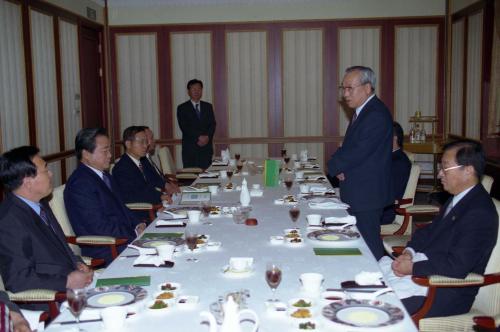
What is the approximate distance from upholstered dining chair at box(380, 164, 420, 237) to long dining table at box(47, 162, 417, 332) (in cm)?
105

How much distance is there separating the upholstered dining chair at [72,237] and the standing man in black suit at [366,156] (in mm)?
1612

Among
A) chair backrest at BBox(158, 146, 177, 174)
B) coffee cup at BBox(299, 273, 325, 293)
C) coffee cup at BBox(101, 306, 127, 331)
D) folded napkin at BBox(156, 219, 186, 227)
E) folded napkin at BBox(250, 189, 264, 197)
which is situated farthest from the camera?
chair backrest at BBox(158, 146, 177, 174)

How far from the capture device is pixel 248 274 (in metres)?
2.38

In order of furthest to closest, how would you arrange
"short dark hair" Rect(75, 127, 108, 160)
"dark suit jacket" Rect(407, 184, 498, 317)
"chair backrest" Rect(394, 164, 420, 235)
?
"chair backrest" Rect(394, 164, 420, 235) → "short dark hair" Rect(75, 127, 108, 160) → "dark suit jacket" Rect(407, 184, 498, 317)

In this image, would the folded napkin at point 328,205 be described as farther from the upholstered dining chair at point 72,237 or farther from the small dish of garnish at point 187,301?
the small dish of garnish at point 187,301

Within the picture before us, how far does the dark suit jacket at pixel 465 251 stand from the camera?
265cm

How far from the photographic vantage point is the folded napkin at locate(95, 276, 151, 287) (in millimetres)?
2314

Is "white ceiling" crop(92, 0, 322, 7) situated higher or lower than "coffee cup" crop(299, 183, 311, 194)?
higher

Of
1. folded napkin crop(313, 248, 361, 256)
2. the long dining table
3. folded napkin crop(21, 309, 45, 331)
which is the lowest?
folded napkin crop(21, 309, 45, 331)

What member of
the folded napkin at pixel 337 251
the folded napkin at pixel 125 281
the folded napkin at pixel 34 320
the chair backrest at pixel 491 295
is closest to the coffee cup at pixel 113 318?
the folded napkin at pixel 125 281

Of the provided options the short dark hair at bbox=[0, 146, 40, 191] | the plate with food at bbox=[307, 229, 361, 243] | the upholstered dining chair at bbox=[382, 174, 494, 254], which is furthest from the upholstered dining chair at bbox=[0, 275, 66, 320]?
the upholstered dining chair at bbox=[382, 174, 494, 254]

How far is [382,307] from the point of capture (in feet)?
6.46

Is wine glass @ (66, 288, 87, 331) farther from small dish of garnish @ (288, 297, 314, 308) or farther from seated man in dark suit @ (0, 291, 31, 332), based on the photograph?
small dish of garnish @ (288, 297, 314, 308)

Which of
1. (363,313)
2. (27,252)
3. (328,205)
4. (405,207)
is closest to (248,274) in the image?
(363,313)
